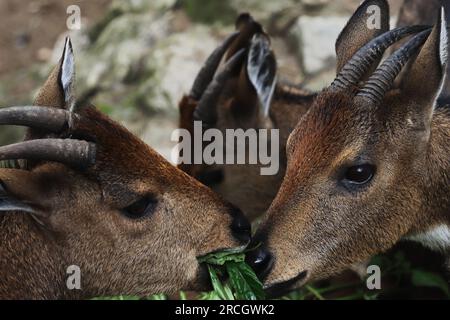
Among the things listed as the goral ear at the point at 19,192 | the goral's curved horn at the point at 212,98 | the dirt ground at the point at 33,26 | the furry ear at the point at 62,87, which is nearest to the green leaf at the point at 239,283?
the goral ear at the point at 19,192

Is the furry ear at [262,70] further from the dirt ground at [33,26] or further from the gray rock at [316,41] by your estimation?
the dirt ground at [33,26]

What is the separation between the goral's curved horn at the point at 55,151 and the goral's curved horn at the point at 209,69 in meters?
2.47

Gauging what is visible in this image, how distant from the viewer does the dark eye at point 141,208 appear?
522cm

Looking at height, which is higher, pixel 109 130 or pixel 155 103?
pixel 155 103

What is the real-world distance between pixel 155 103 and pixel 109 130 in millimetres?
5148

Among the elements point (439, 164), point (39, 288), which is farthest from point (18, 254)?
point (439, 164)

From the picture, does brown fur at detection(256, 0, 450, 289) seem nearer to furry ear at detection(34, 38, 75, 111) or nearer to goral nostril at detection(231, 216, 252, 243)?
goral nostril at detection(231, 216, 252, 243)

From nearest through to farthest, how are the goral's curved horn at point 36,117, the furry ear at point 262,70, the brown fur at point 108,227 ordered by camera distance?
the goral's curved horn at point 36,117 < the brown fur at point 108,227 < the furry ear at point 262,70

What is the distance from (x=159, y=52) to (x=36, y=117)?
19.6 ft

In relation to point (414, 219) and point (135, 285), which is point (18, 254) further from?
point (414, 219)

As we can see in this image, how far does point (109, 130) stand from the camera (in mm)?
5277

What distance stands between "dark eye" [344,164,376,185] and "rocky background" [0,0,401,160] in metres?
4.31

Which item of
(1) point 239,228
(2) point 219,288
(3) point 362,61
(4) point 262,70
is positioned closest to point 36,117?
(1) point 239,228

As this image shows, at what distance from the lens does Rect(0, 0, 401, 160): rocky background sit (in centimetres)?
1016
